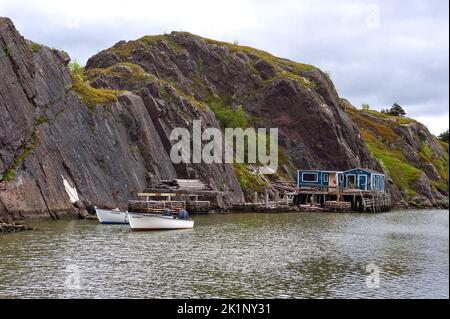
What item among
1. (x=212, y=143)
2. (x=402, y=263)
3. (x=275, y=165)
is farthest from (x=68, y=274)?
(x=275, y=165)

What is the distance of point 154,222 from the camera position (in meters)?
69.1

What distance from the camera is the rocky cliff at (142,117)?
247ft

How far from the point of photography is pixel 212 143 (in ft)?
384

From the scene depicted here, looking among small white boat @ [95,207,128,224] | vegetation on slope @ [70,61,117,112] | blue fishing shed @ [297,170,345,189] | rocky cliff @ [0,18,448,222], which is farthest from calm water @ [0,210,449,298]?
blue fishing shed @ [297,170,345,189]

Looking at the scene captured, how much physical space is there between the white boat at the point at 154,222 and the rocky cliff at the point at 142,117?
12.8 metres

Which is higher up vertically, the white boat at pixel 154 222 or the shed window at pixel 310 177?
the shed window at pixel 310 177

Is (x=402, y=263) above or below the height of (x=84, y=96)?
below

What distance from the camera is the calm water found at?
3516 cm
